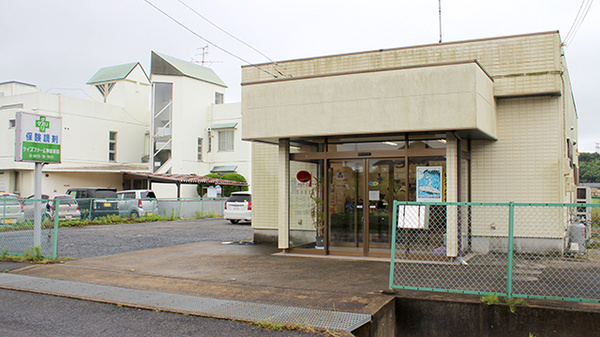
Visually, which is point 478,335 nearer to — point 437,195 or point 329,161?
point 437,195

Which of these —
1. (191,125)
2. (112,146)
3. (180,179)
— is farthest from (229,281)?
(112,146)

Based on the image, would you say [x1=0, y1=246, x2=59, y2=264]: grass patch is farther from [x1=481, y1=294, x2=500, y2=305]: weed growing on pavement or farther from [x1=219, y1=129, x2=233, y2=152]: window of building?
[x1=219, y1=129, x2=233, y2=152]: window of building

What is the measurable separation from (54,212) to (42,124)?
2.26 meters

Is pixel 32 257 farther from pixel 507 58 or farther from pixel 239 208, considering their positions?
pixel 239 208

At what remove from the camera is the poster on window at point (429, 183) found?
1148cm

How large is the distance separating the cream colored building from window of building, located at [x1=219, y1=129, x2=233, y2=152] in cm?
2670

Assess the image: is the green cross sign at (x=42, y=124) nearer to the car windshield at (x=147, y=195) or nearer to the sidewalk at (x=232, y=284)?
the sidewalk at (x=232, y=284)

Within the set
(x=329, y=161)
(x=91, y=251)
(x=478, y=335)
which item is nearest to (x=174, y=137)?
(x=91, y=251)

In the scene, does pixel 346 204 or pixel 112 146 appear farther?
pixel 112 146

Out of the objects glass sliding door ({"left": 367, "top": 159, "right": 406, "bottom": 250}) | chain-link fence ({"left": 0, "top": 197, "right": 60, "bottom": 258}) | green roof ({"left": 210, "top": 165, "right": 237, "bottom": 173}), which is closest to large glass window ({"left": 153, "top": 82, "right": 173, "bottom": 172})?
green roof ({"left": 210, "top": 165, "right": 237, "bottom": 173})

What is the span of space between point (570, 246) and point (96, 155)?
3403 centimetres

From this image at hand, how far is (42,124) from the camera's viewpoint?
12.5 metres

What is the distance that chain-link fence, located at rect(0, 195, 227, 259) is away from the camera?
12116mm

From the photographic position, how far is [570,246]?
486 inches
